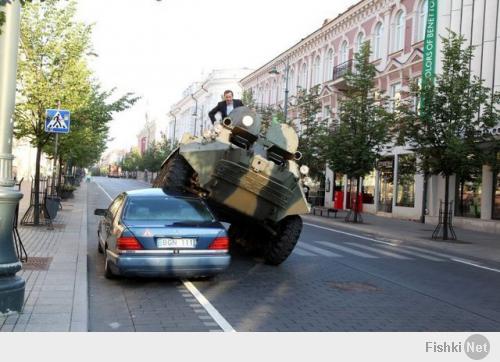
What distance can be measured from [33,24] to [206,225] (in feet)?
32.3

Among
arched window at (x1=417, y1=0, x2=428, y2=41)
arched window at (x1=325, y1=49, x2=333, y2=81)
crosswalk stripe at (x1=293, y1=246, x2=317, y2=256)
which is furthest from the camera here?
arched window at (x1=325, y1=49, x2=333, y2=81)

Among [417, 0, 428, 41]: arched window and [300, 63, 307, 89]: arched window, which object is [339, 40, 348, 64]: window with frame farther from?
[417, 0, 428, 41]: arched window

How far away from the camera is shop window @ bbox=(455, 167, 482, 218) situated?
993 inches

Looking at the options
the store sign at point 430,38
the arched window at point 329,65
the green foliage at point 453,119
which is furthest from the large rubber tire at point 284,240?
the arched window at point 329,65

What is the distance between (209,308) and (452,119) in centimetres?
1486

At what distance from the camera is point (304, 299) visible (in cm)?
790

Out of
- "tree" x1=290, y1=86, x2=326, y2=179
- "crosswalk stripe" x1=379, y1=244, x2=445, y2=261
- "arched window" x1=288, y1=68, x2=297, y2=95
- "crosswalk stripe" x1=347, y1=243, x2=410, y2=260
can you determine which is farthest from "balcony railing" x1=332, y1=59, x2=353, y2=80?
"crosswalk stripe" x1=347, y1=243, x2=410, y2=260

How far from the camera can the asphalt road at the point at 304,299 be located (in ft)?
21.2

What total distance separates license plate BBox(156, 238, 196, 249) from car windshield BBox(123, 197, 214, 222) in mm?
490

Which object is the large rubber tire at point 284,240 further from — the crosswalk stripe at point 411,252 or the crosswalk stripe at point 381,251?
the crosswalk stripe at point 411,252

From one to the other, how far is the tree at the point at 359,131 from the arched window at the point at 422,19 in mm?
4847

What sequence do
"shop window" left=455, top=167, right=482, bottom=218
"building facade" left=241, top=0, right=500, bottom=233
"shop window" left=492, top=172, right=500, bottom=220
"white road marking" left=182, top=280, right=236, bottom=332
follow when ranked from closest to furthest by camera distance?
"white road marking" left=182, top=280, right=236, bottom=332 < "shop window" left=492, top=172, right=500, bottom=220 < "building facade" left=241, top=0, right=500, bottom=233 < "shop window" left=455, top=167, right=482, bottom=218

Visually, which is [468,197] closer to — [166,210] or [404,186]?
[404,186]
